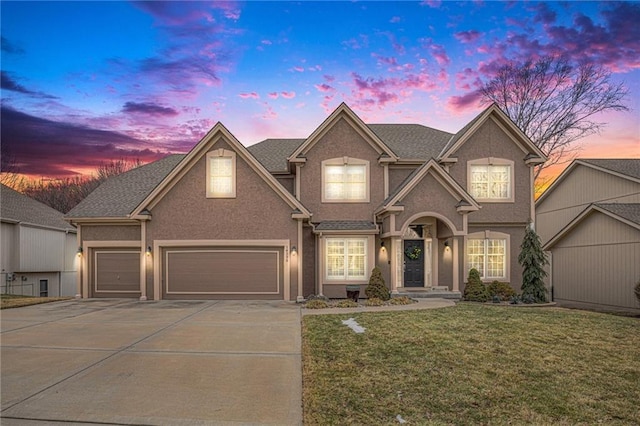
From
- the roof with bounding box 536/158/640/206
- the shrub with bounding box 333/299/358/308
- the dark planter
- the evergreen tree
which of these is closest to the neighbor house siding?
the evergreen tree

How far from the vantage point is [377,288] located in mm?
16016

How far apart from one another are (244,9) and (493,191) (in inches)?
529

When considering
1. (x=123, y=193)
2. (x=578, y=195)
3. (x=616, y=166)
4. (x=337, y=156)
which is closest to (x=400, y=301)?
(x=337, y=156)

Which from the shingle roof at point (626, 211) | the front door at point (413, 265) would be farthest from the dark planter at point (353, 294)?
the shingle roof at point (626, 211)

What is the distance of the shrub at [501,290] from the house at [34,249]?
23662mm

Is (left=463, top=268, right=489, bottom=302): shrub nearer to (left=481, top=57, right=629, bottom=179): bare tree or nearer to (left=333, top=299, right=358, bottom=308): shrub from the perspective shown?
(left=333, top=299, right=358, bottom=308): shrub

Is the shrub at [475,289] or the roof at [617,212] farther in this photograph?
the shrub at [475,289]

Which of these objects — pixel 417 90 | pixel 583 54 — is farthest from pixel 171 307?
pixel 583 54

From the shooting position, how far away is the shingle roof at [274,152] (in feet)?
63.6

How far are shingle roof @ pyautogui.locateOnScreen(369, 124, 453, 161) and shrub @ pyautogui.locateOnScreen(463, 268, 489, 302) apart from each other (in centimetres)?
563

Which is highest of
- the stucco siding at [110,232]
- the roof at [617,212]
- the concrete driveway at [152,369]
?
the roof at [617,212]

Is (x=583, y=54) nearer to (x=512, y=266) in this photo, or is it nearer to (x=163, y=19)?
(x=512, y=266)

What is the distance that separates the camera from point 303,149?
18.0 metres

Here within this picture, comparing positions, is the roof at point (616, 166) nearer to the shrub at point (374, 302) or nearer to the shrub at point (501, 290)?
the shrub at point (501, 290)
